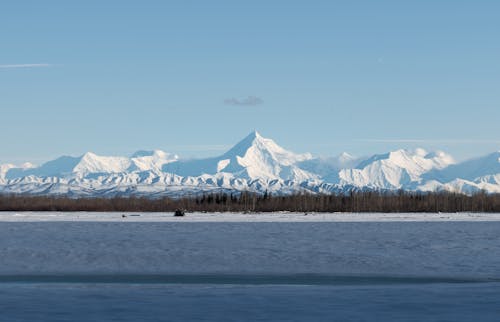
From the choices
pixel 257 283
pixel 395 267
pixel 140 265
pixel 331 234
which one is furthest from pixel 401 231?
pixel 257 283

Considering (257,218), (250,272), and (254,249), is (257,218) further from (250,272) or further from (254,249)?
(250,272)

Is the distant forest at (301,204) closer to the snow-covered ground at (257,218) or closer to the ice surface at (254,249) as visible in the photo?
the snow-covered ground at (257,218)

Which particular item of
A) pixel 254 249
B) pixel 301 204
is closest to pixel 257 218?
pixel 301 204

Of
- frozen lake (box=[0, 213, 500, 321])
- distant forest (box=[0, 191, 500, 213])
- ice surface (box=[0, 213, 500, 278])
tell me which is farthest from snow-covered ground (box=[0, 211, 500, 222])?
distant forest (box=[0, 191, 500, 213])

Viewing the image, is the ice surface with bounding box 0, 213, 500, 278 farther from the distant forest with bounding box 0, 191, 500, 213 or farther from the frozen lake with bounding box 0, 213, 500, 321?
the distant forest with bounding box 0, 191, 500, 213

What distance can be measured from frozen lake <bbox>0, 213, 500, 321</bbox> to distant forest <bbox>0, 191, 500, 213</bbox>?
15576 millimetres

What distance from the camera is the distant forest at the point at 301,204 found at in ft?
154

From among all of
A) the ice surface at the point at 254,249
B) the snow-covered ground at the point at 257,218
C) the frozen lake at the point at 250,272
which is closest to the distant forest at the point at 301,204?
the snow-covered ground at the point at 257,218

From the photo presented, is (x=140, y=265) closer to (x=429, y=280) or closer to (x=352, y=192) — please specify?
(x=429, y=280)

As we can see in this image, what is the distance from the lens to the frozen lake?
12219mm

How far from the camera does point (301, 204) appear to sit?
47375 millimetres

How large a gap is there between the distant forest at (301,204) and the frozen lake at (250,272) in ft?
51.1

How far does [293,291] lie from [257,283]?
4.96ft

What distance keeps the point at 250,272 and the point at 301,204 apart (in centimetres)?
2969
